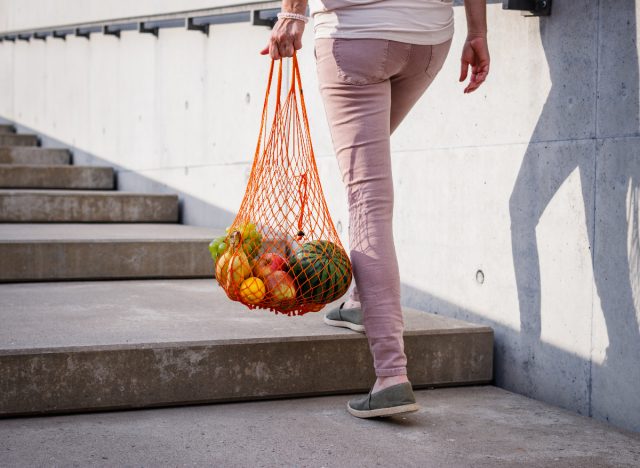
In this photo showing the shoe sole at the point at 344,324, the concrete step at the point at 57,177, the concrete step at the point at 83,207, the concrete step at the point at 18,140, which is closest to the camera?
the shoe sole at the point at 344,324

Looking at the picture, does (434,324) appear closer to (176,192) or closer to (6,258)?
(6,258)

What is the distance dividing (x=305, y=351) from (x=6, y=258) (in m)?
1.76

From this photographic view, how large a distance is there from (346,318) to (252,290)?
593 millimetres

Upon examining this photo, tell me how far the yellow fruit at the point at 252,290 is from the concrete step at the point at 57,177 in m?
3.83

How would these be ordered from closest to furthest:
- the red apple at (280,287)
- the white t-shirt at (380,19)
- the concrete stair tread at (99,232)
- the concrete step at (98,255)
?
1. the white t-shirt at (380,19)
2. the red apple at (280,287)
3. the concrete step at (98,255)
4. the concrete stair tread at (99,232)

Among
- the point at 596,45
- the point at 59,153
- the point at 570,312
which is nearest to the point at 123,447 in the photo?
the point at 570,312

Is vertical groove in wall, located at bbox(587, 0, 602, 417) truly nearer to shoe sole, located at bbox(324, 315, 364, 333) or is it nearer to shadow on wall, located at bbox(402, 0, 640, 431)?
shadow on wall, located at bbox(402, 0, 640, 431)

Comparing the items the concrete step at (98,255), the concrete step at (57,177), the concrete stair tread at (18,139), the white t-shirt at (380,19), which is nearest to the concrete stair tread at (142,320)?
the concrete step at (98,255)

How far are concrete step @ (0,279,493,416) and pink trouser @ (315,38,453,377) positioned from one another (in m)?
0.44

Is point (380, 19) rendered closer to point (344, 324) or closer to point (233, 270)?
point (233, 270)

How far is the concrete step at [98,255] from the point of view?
154 inches

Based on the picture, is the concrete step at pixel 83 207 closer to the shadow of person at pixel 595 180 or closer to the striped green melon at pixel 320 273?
the striped green melon at pixel 320 273

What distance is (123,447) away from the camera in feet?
7.41

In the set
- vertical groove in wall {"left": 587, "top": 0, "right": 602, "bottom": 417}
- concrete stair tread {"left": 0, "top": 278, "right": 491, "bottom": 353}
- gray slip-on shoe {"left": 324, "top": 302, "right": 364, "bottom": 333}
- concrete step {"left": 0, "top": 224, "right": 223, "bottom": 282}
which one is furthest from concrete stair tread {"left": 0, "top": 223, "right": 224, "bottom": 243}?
vertical groove in wall {"left": 587, "top": 0, "right": 602, "bottom": 417}
